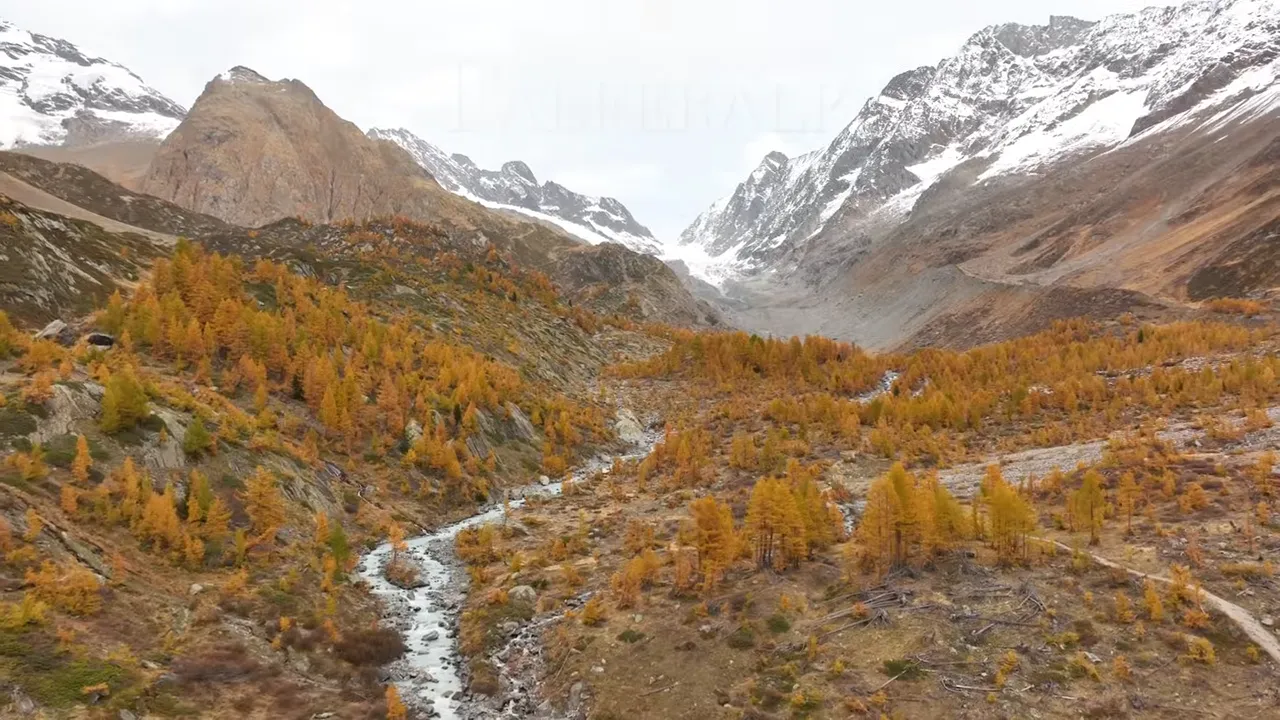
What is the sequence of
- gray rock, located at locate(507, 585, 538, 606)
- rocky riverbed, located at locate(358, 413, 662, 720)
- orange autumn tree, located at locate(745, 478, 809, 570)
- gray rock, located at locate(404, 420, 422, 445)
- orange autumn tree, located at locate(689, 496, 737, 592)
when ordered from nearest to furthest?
rocky riverbed, located at locate(358, 413, 662, 720), orange autumn tree, located at locate(689, 496, 737, 592), orange autumn tree, located at locate(745, 478, 809, 570), gray rock, located at locate(507, 585, 538, 606), gray rock, located at locate(404, 420, 422, 445)

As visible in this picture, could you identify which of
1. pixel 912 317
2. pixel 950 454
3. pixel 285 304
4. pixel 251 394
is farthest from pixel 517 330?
pixel 912 317

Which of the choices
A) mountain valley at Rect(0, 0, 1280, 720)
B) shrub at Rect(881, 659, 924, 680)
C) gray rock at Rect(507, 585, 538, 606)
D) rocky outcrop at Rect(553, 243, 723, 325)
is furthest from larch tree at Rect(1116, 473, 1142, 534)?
rocky outcrop at Rect(553, 243, 723, 325)

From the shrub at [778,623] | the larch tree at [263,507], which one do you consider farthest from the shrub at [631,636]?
the larch tree at [263,507]

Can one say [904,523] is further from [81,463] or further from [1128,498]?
[81,463]

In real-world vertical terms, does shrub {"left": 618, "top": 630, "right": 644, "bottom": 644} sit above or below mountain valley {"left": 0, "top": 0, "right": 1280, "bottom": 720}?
below

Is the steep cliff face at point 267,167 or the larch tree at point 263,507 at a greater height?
the steep cliff face at point 267,167

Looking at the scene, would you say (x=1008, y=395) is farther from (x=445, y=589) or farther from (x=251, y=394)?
(x=251, y=394)

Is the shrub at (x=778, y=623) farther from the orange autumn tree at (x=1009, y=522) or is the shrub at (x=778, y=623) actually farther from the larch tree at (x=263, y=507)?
the larch tree at (x=263, y=507)

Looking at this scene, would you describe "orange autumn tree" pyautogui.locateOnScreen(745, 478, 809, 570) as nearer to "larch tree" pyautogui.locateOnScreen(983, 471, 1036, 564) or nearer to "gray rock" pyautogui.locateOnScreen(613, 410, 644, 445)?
"larch tree" pyautogui.locateOnScreen(983, 471, 1036, 564)
